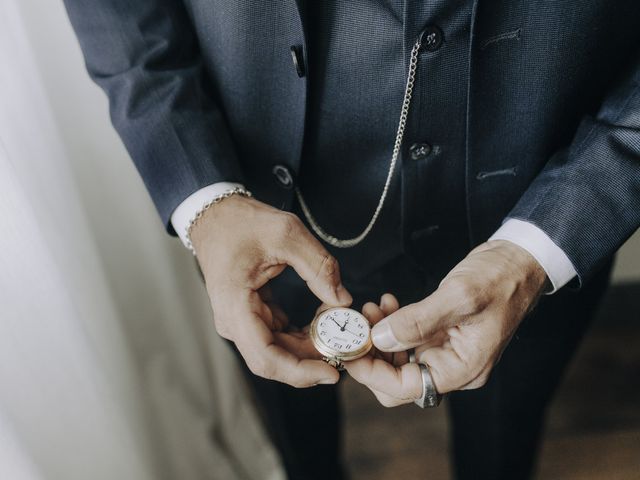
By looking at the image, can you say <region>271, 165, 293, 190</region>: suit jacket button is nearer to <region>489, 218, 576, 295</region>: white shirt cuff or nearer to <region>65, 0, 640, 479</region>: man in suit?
<region>65, 0, 640, 479</region>: man in suit

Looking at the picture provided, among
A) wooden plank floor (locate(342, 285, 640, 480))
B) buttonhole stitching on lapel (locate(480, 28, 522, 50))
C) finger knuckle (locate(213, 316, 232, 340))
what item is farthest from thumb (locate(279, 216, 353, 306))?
wooden plank floor (locate(342, 285, 640, 480))

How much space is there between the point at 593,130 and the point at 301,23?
44 centimetres

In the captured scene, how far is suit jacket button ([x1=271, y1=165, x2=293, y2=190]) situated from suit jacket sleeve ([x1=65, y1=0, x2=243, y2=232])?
73 millimetres

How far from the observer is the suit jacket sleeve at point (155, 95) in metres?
0.91

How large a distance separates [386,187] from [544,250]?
274 millimetres

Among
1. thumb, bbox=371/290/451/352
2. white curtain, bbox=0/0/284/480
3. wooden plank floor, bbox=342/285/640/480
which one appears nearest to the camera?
thumb, bbox=371/290/451/352

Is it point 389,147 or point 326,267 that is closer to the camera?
point 326,267

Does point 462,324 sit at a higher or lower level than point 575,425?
higher

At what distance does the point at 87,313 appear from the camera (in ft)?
3.79

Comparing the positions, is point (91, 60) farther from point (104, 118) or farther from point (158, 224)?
point (158, 224)

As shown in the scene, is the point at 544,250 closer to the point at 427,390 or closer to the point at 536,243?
the point at 536,243

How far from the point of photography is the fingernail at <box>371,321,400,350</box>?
0.80m

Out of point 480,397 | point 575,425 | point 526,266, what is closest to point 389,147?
point 526,266

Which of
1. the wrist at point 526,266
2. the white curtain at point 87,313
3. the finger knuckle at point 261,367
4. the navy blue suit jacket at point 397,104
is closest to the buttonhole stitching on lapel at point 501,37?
the navy blue suit jacket at point 397,104
